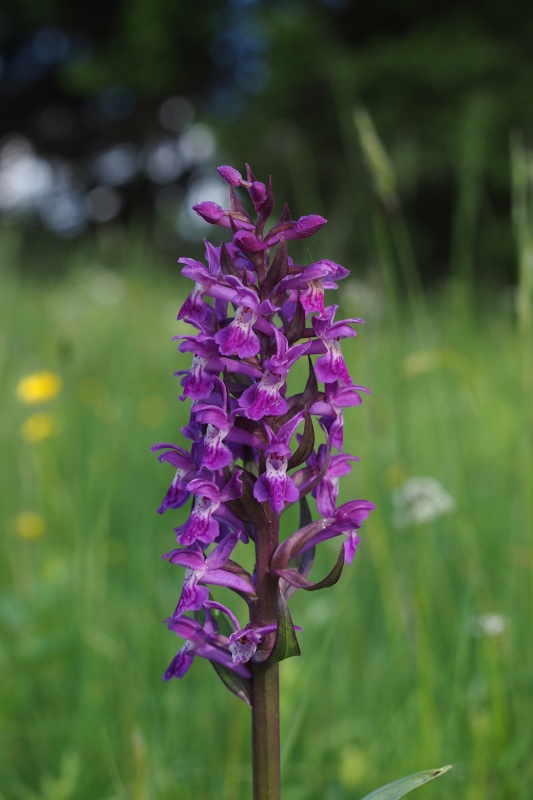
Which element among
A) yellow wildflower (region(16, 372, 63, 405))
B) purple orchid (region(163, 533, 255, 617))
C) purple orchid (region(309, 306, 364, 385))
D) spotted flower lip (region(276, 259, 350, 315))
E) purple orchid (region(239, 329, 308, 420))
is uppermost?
yellow wildflower (region(16, 372, 63, 405))

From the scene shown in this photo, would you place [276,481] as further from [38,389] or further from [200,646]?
[38,389]

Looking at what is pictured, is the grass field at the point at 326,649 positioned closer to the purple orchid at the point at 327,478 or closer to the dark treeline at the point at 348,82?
the purple orchid at the point at 327,478

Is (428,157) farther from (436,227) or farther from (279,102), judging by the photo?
(279,102)

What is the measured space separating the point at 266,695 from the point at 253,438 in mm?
315

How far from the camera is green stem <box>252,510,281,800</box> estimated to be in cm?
99

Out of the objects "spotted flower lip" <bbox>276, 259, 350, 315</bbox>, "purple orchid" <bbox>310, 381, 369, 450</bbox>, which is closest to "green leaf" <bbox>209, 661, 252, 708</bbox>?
"purple orchid" <bbox>310, 381, 369, 450</bbox>

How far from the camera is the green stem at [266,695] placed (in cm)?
99

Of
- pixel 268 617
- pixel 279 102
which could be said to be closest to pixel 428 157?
pixel 279 102

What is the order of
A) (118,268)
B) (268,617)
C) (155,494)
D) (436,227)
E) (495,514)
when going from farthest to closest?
(436,227) → (118,268) → (155,494) → (495,514) → (268,617)

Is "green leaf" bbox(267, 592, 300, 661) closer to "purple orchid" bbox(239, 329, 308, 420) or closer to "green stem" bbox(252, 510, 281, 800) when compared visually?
"green stem" bbox(252, 510, 281, 800)

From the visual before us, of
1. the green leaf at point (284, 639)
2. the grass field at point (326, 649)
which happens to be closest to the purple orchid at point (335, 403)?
the green leaf at point (284, 639)

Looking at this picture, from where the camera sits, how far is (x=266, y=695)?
1.00m

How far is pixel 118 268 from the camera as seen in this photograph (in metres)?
8.05

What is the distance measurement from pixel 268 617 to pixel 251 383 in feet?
0.97
